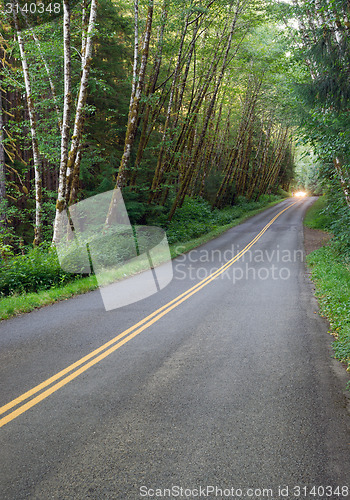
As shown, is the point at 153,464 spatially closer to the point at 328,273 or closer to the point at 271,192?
the point at 328,273

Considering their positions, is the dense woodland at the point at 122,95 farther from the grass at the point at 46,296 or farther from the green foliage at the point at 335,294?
the grass at the point at 46,296

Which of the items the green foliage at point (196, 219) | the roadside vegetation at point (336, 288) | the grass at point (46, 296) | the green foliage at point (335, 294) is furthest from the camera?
the green foliage at point (196, 219)

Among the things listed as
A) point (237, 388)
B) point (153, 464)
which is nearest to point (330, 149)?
point (237, 388)

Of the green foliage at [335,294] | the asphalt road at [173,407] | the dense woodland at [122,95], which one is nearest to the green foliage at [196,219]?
the dense woodland at [122,95]

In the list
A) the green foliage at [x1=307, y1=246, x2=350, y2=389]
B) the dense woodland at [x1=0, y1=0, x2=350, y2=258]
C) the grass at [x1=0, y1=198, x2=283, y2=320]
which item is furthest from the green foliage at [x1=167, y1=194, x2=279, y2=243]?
the green foliage at [x1=307, y1=246, x2=350, y2=389]

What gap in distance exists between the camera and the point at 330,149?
9312 millimetres

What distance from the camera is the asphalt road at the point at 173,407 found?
296cm

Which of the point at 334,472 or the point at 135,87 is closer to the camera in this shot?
the point at 334,472

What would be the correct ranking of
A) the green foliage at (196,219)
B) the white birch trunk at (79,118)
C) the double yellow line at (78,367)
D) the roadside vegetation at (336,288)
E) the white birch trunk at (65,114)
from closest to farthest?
the double yellow line at (78,367) → the roadside vegetation at (336,288) → the white birch trunk at (65,114) → the white birch trunk at (79,118) → the green foliage at (196,219)

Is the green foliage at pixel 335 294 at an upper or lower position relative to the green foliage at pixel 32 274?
lower

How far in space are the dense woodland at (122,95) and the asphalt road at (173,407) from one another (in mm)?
5469

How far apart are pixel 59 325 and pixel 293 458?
522 centimetres

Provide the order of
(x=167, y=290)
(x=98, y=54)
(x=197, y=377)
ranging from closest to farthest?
1. (x=197, y=377)
2. (x=167, y=290)
3. (x=98, y=54)

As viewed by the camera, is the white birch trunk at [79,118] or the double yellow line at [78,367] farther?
the white birch trunk at [79,118]
